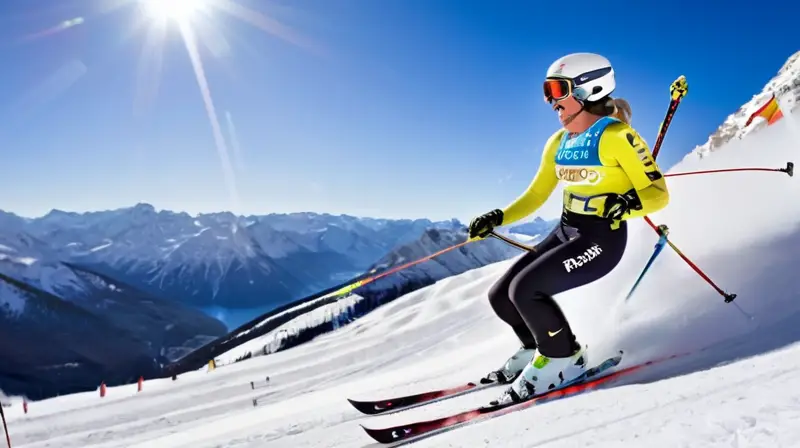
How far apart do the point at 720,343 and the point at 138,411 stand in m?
30.9

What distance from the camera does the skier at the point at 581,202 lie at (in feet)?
13.9

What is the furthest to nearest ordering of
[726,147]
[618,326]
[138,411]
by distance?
[138,411] < [726,147] < [618,326]

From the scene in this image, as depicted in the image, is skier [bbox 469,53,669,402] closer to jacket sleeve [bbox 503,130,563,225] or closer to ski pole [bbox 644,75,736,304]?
jacket sleeve [bbox 503,130,563,225]

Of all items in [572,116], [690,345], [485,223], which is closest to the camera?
[690,345]

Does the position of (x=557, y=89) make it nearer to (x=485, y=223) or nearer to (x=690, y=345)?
(x=485, y=223)

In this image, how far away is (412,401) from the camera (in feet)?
17.9

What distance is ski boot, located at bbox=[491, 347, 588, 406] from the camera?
433cm

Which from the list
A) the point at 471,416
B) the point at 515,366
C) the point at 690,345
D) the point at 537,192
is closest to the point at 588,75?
the point at 537,192

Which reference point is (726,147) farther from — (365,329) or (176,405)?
(365,329)

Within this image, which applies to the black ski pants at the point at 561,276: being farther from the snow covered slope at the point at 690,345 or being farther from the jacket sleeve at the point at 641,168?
the snow covered slope at the point at 690,345

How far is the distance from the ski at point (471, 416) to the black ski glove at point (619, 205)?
1388 mm

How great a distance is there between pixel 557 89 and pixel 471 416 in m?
2.98

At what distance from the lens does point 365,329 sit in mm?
58250

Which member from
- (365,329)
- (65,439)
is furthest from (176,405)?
(365,329)
